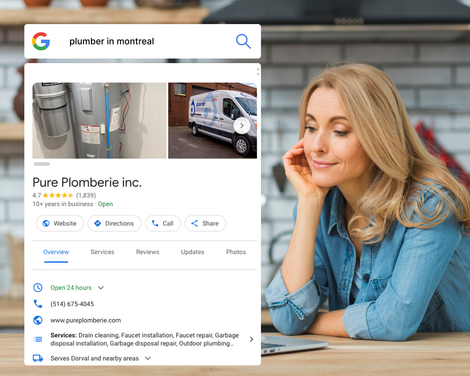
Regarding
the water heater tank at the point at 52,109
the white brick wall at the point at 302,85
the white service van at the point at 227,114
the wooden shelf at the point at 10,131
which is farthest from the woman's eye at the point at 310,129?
the wooden shelf at the point at 10,131

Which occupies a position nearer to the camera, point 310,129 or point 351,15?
point 310,129

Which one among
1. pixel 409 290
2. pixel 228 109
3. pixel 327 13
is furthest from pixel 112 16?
pixel 409 290

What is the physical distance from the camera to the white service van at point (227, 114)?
1.83 ft

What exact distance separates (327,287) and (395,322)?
12.3 inches

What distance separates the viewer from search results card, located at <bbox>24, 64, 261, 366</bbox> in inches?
21.4

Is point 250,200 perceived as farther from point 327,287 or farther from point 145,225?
point 327,287

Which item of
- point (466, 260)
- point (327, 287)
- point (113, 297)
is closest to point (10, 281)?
point (327, 287)

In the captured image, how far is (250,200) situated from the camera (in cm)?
56

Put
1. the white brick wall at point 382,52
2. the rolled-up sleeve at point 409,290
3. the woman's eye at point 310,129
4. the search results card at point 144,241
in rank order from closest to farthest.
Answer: the search results card at point 144,241
the rolled-up sleeve at point 409,290
the woman's eye at point 310,129
the white brick wall at point 382,52

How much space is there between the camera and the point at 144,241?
548mm

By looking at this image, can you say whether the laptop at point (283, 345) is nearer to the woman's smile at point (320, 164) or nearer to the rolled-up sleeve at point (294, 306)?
the rolled-up sleeve at point (294, 306)

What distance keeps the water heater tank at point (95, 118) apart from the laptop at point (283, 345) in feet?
1.20

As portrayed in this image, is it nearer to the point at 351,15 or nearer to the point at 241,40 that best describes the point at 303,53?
the point at 351,15

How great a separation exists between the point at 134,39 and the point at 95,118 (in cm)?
13
